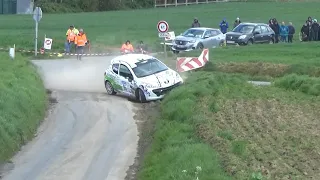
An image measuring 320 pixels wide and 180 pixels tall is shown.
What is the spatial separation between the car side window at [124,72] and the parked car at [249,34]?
1580cm

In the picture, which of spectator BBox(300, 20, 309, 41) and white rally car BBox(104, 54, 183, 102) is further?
spectator BBox(300, 20, 309, 41)

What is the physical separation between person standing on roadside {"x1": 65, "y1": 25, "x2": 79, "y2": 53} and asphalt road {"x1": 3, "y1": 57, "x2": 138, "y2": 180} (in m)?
10.0

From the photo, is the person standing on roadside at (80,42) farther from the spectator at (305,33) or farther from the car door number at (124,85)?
the spectator at (305,33)

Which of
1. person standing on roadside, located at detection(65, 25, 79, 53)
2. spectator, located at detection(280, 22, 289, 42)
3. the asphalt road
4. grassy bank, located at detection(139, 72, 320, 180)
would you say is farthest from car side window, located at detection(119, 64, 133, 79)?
spectator, located at detection(280, 22, 289, 42)

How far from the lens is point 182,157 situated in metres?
16.4

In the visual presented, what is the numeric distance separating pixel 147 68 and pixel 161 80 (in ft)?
3.86

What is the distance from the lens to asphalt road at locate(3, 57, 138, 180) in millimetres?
17719

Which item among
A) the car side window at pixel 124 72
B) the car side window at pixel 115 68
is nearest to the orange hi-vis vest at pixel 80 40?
the car side window at pixel 115 68

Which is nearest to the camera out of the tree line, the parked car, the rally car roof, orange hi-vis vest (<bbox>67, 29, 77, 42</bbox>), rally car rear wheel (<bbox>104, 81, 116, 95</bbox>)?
the rally car roof

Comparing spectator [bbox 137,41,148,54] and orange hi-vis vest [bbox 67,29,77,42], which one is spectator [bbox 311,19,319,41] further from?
orange hi-vis vest [bbox 67,29,77,42]

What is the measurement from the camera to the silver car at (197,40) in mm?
42188

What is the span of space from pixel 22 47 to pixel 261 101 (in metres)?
23.3

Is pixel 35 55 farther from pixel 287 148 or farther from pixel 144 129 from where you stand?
pixel 287 148

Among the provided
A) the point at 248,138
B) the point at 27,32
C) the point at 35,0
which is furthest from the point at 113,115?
the point at 35,0
